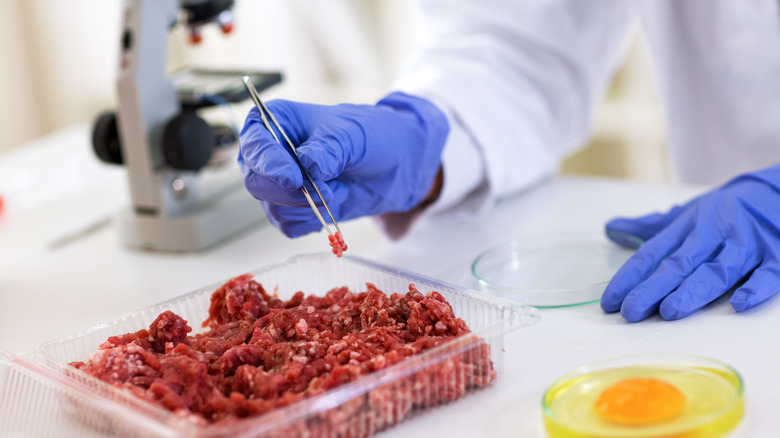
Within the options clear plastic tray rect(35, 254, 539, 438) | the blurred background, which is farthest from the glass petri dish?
the blurred background

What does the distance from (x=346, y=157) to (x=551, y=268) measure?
0.42 metres

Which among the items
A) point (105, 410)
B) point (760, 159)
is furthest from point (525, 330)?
point (760, 159)

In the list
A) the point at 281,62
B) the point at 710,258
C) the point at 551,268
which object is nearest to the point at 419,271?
the point at 551,268

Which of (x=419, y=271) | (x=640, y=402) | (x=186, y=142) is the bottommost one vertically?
(x=419, y=271)

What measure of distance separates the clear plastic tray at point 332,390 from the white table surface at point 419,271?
5 centimetres

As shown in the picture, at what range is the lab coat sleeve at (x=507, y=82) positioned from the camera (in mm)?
1754

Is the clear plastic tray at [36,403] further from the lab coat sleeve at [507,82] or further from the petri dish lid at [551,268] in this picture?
the lab coat sleeve at [507,82]

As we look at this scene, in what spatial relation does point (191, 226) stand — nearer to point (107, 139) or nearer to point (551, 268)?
point (107, 139)

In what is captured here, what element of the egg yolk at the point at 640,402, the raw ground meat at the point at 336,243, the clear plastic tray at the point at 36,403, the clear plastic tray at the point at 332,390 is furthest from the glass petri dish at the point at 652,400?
the clear plastic tray at the point at 36,403

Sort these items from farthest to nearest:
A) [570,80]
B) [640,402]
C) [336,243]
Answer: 1. [570,80]
2. [336,243]
3. [640,402]

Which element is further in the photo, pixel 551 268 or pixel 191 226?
pixel 191 226

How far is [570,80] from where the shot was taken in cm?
204

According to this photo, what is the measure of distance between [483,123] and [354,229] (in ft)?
1.23

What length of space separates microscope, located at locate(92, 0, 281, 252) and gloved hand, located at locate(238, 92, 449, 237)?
0.37 m
